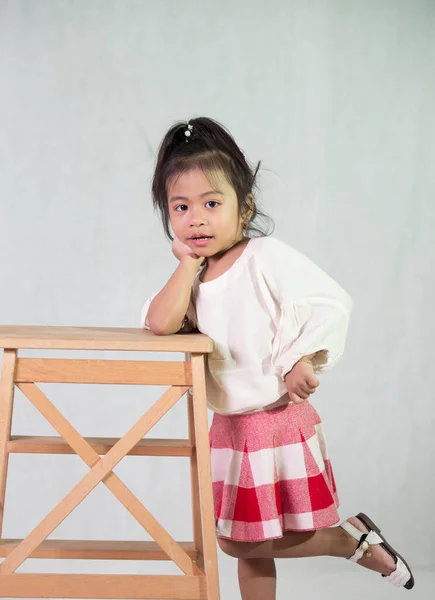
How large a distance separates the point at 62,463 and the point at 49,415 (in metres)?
1.28

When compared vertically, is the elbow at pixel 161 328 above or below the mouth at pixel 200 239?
below

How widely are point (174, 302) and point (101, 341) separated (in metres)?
0.21

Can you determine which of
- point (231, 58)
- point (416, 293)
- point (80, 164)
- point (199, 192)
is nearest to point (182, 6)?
point (231, 58)

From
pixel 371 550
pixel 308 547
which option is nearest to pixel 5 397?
pixel 308 547

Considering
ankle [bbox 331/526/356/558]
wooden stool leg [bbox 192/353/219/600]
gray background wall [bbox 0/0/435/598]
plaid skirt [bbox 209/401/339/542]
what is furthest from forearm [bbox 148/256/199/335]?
gray background wall [bbox 0/0/435/598]

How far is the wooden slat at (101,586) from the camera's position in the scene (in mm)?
1444

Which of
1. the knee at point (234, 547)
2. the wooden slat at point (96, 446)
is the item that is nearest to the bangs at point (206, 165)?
the wooden slat at point (96, 446)

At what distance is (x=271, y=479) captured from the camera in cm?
158

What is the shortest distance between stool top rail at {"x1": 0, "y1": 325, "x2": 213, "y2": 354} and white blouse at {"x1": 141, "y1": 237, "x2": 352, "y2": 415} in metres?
0.10

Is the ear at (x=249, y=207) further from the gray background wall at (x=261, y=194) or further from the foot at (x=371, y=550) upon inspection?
the gray background wall at (x=261, y=194)

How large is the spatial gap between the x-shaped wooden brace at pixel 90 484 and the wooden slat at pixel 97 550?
0.08 meters

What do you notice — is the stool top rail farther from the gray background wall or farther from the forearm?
the gray background wall

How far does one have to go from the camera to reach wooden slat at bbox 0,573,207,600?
1.44m

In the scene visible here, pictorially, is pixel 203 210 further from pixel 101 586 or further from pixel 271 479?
pixel 101 586
